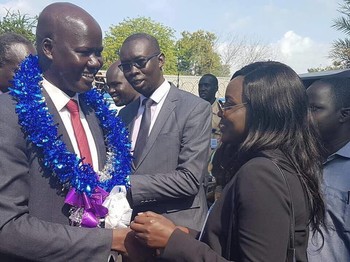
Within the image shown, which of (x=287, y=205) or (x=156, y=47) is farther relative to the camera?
(x=156, y=47)

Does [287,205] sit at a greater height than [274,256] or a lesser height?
greater

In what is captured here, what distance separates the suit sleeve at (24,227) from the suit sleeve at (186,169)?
3.81 ft

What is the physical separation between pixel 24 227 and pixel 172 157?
1.67 meters

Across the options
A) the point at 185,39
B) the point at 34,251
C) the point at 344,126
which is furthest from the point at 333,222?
the point at 185,39

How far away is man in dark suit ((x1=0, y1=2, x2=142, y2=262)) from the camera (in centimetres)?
199

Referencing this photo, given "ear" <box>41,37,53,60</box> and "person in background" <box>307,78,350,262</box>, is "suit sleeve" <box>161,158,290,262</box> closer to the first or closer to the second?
"person in background" <box>307,78,350,262</box>

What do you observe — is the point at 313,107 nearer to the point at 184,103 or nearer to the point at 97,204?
the point at 184,103

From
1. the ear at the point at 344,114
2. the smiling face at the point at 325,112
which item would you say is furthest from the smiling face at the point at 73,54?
the ear at the point at 344,114

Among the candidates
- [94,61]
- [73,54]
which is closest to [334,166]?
[94,61]

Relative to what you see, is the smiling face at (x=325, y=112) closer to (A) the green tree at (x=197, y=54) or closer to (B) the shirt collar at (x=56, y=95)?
(B) the shirt collar at (x=56, y=95)

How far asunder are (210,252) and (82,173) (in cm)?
77

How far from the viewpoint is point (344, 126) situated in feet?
10.4

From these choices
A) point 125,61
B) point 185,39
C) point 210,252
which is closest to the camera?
point 210,252

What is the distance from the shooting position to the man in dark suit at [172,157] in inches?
132
